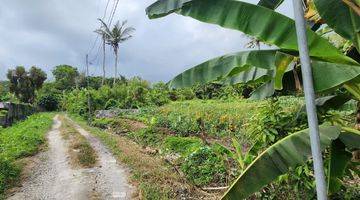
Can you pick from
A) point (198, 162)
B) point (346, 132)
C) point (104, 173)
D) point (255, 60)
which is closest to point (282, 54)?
point (255, 60)

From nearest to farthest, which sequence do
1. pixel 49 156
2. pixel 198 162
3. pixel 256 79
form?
pixel 256 79 < pixel 198 162 < pixel 49 156

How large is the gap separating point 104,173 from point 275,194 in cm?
518

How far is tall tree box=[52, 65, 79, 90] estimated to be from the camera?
2874 inches

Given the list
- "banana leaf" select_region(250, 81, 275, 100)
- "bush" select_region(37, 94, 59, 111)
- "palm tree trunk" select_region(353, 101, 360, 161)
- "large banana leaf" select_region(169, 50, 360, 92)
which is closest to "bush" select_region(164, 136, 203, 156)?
"banana leaf" select_region(250, 81, 275, 100)

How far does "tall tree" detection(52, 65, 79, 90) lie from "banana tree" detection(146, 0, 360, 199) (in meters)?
70.6

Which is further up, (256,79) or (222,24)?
(222,24)

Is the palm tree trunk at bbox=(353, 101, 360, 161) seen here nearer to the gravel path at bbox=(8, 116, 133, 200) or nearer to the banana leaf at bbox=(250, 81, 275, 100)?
the banana leaf at bbox=(250, 81, 275, 100)

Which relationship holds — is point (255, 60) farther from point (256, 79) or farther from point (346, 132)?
point (346, 132)

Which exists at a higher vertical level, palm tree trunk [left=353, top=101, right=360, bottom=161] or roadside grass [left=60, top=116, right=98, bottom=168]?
palm tree trunk [left=353, top=101, right=360, bottom=161]

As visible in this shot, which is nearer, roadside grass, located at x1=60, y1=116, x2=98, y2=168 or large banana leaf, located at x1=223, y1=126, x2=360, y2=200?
large banana leaf, located at x1=223, y1=126, x2=360, y2=200

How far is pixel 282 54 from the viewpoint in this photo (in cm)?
414

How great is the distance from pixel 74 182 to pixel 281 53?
630cm

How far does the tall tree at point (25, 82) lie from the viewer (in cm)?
6084

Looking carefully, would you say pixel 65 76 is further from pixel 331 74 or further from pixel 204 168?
pixel 331 74
